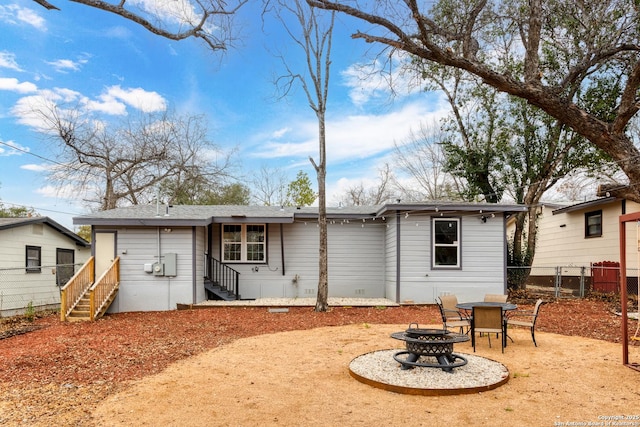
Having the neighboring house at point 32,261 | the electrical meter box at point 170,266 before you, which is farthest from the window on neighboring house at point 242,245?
the neighboring house at point 32,261

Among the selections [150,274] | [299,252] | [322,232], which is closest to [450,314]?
[322,232]

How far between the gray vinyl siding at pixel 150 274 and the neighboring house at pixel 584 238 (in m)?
11.5

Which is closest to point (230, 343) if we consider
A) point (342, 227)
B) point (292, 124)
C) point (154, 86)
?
point (342, 227)

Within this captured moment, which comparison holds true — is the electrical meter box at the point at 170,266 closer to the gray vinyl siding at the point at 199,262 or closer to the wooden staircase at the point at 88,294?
the gray vinyl siding at the point at 199,262

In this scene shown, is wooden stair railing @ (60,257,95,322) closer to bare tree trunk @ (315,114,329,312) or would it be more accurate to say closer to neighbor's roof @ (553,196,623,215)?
bare tree trunk @ (315,114,329,312)

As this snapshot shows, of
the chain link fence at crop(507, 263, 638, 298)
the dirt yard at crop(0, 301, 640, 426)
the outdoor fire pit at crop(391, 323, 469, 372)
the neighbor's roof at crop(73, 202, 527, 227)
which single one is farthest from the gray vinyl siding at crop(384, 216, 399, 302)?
the outdoor fire pit at crop(391, 323, 469, 372)

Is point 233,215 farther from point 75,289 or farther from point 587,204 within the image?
point 587,204

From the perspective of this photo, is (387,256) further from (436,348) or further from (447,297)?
(436,348)

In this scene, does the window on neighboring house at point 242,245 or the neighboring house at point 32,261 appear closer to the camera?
the neighboring house at point 32,261

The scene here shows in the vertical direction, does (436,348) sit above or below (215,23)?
below

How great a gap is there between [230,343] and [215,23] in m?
5.56

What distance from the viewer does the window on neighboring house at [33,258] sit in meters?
13.9

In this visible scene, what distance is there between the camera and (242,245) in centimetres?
1399

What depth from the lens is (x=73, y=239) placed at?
Result: 1661 centimetres
